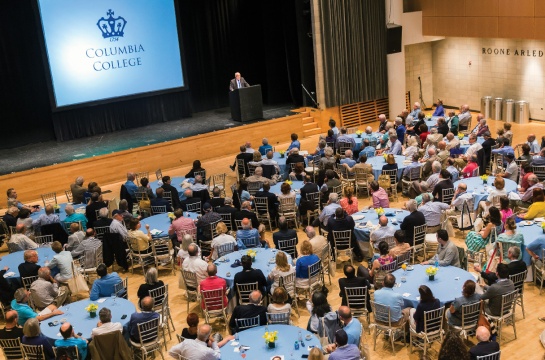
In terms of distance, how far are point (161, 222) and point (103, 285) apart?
3.22 meters

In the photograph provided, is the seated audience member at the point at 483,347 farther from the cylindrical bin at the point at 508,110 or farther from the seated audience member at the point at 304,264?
the cylindrical bin at the point at 508,110

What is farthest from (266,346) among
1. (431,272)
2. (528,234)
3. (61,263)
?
(528,234)

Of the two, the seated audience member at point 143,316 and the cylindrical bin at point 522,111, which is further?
the cylindrical bin at point 522,111

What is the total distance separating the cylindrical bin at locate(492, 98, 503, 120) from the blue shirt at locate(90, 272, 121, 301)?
1564 centimetres

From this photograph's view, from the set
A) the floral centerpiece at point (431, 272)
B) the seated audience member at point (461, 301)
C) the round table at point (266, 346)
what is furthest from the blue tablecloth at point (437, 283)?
the round table at point (266, 346)

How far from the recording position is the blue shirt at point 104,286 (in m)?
10.6

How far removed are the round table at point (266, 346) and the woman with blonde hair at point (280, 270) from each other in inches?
60.5

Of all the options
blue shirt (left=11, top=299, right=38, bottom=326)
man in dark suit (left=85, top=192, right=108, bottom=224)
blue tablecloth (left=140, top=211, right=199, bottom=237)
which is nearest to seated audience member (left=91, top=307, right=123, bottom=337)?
blue shirt (left=11, top=299, right=38, bottom=326)

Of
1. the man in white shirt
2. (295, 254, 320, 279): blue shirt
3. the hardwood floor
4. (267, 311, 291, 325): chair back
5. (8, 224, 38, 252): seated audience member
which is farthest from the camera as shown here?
(8, 224, 38, 252): seated audience member

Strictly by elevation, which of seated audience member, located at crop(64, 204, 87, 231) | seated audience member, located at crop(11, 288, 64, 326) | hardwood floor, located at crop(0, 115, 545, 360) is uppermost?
seated audience member, located at crop(64, 204, 87, 231)

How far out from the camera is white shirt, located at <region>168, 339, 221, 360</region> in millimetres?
8602

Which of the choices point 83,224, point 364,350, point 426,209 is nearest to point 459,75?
point 426,209

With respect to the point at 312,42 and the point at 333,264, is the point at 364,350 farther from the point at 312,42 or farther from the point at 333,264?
the point at 312,42

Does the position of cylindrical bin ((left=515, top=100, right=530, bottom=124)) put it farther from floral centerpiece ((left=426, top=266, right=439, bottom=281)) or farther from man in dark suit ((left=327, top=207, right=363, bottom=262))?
floral centerpiece ((left=426, top=266, right=439, bottom=281))
